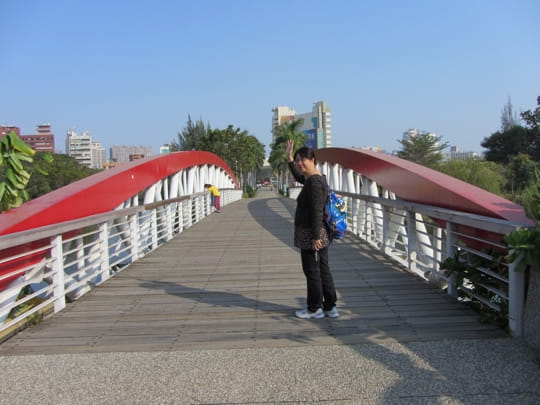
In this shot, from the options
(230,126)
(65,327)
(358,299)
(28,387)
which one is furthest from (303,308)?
(230,126)

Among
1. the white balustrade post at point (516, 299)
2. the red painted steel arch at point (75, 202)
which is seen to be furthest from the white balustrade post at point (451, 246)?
the red painted steel arch at point (75, 202)

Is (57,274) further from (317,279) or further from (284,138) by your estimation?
(284,138)

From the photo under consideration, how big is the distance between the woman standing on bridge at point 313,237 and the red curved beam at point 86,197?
7.87 feet

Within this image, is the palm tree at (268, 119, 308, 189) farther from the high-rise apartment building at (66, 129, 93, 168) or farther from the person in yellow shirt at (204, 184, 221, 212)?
the high-rise apartment building at (66, 129, 93, 168)

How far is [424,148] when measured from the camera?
56.0 metres

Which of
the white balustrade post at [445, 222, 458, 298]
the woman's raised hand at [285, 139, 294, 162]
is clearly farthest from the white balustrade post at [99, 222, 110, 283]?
the white balustrade post at [445, 222, 458, 298]

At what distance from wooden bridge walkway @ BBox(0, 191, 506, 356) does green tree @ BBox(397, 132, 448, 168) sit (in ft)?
171

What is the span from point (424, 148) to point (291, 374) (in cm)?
5653

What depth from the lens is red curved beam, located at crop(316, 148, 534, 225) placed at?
404 centimetres

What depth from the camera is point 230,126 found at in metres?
46.2

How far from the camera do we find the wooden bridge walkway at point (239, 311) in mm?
3436

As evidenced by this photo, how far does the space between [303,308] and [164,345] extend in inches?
53.5

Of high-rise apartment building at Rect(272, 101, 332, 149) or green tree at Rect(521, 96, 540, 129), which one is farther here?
high-rise apartment building at Rect(272, 101, 332, 149)

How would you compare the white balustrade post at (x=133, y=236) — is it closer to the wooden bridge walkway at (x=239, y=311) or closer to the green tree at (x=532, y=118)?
the wooden bridge walkway at (x=239, y=311)
